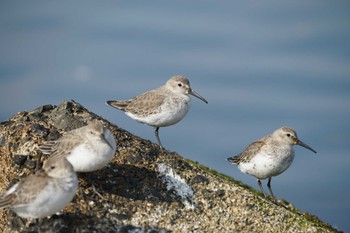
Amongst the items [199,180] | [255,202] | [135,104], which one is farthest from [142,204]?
[135,104]

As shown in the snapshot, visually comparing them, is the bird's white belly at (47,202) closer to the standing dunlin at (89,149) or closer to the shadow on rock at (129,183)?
the standing dunlin at (89,149)

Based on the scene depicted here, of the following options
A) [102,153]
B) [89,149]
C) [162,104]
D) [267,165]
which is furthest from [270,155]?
[89,149]

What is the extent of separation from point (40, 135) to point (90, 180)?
214cm

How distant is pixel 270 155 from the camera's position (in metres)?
18.5

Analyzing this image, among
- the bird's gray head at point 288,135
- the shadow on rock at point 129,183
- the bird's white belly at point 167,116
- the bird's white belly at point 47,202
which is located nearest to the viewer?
the bird's white belly at point 47,202

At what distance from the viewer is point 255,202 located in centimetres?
1628

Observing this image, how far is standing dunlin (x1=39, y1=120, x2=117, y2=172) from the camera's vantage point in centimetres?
1388

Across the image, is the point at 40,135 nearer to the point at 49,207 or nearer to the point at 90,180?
the point at 90,180

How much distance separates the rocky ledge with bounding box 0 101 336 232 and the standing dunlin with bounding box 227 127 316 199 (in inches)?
76.9

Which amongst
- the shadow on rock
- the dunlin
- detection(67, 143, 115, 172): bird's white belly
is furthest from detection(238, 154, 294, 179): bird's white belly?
the dunlin

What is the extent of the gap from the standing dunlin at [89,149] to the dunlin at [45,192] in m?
1.03

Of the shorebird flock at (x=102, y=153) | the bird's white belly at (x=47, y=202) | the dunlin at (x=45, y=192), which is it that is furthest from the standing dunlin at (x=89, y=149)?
the bird's white belly at (x=47, y=202)

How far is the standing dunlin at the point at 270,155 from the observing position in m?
18.5

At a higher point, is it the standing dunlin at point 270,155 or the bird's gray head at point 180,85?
the bird's gray head at point 180,85
